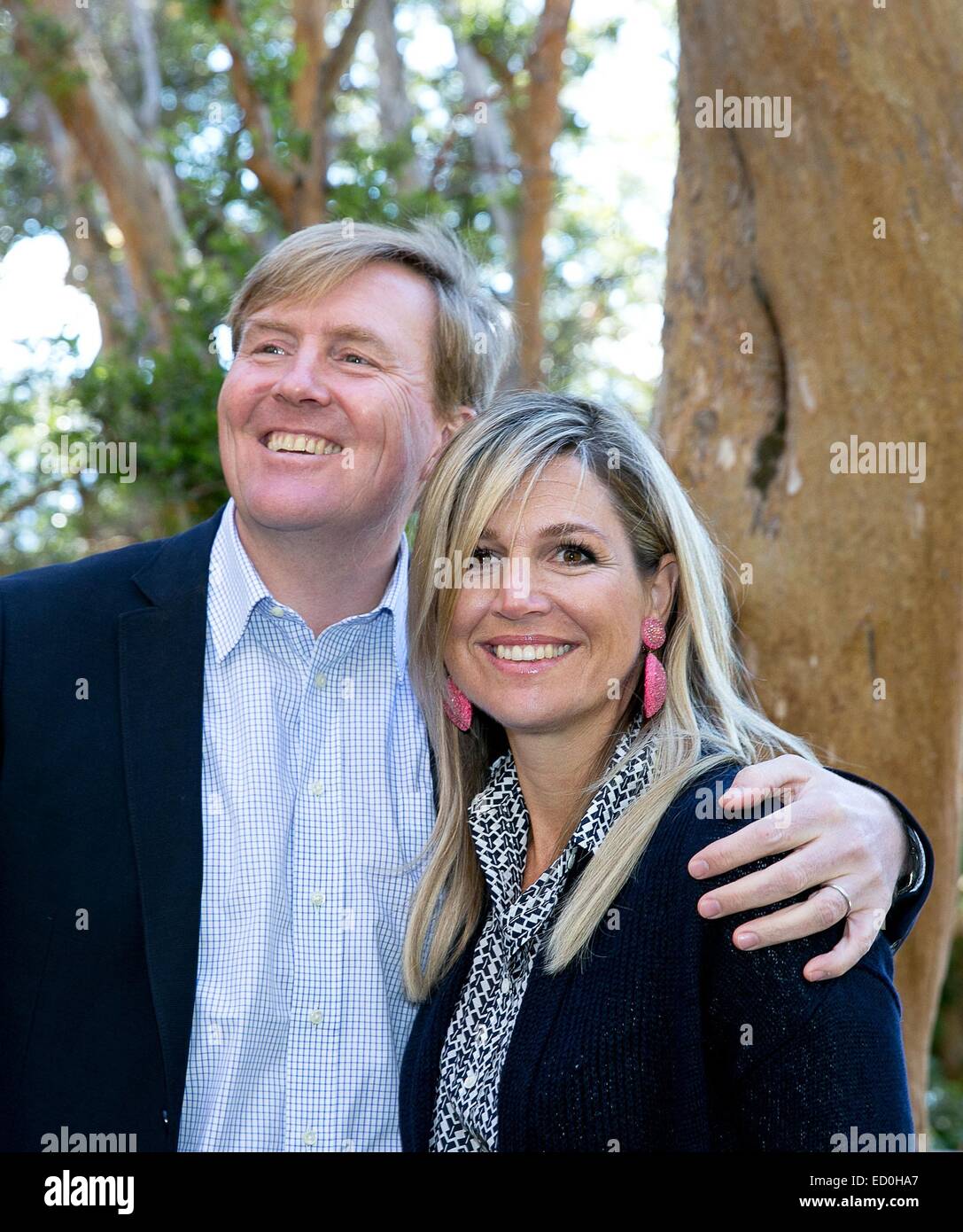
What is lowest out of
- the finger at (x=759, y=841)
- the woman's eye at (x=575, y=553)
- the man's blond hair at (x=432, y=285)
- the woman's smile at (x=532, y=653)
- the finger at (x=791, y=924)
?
the finger at (x=791, y=924)

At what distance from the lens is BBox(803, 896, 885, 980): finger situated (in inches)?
83.4

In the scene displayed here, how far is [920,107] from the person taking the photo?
10.8 ft

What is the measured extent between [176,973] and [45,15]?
7.63 meters

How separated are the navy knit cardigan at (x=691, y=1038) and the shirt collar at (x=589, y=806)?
14 centimetres

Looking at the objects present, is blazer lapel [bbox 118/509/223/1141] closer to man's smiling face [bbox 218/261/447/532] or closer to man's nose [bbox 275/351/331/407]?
man's smiling face [bbox 218/261/447/532]

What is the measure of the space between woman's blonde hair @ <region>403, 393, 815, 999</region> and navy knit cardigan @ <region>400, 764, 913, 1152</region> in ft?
0.60

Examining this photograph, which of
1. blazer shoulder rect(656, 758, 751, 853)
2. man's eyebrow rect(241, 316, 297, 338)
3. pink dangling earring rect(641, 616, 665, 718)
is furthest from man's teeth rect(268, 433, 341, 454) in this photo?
blazer shoulder rect(656, 758, 751, 853)

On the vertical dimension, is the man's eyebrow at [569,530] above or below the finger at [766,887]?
above

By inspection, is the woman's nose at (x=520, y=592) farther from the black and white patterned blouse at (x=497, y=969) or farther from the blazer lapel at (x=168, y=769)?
the blazer lapel at (x=168, y=769)

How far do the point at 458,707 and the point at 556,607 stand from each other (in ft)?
1.27

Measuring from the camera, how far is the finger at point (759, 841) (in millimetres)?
2205

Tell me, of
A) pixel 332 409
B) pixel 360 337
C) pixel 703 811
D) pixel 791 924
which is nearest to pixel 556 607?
pixel 703 811

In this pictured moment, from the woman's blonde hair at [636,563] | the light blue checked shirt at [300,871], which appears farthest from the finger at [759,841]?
the light blue checked shirt at [300,871]
